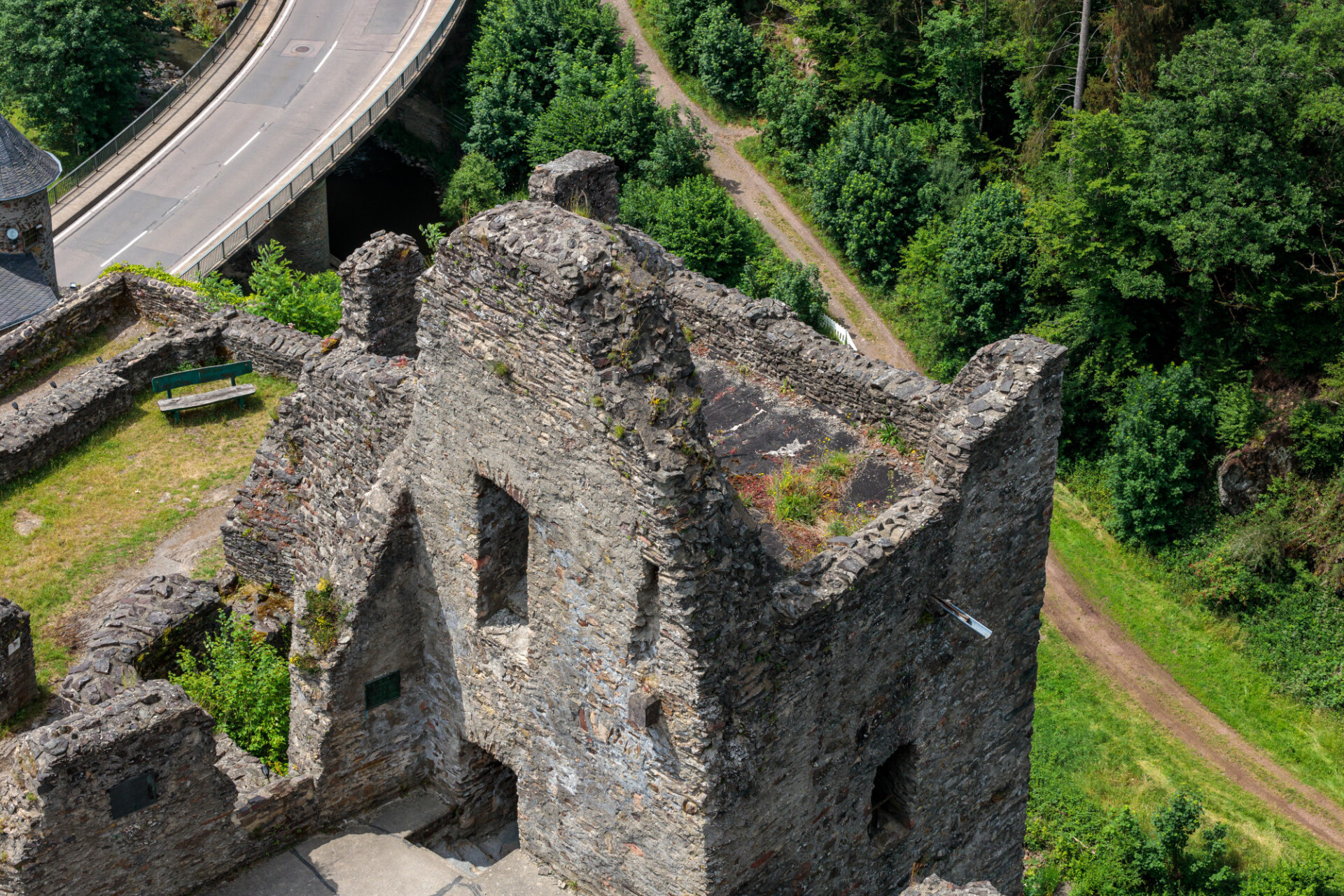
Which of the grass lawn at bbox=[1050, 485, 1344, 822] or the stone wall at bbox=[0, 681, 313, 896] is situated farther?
the grass lawn at bbox=[1050, 485, 1344, 822]

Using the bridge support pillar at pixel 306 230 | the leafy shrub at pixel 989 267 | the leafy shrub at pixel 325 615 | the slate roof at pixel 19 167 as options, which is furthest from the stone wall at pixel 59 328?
the leafy shrub at pixel 989 267

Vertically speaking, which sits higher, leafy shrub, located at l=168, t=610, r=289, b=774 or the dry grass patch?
the dry grass patch

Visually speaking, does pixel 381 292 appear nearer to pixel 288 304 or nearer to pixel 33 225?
pixel 288 304

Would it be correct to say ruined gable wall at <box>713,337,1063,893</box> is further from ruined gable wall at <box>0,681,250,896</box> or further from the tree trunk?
the tree trunk

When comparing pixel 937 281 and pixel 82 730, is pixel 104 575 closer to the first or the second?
pixel 82 730

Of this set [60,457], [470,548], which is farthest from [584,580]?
[60,457]

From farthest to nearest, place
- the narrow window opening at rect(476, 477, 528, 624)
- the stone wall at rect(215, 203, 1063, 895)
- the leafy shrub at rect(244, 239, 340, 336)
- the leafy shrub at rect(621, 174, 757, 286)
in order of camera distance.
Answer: the leafy shrub at rect(621, 174, 757, 286), the leafy shrub at rect(244, 239, 340, 336), the narrow window opening at rect(476, 477, 528, 624), the stone wall at rect(215, 203, 1063, 895)

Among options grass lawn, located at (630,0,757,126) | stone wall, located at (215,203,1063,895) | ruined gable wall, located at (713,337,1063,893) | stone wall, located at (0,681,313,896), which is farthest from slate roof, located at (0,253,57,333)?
grass lawn, located at (630,0,757,126)

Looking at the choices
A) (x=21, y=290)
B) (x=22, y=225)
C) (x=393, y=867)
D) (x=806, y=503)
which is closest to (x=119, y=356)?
(x=21, y=290)
